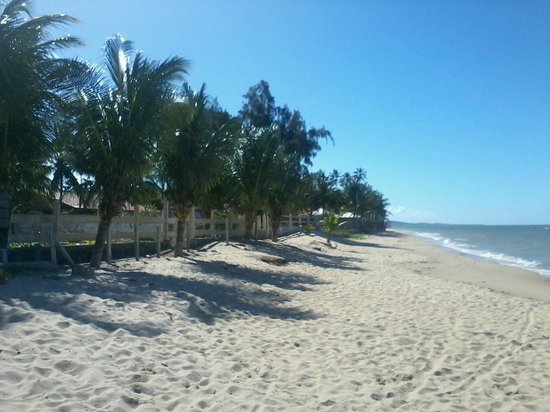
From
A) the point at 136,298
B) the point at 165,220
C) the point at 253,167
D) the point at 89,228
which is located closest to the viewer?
the point at 136,298

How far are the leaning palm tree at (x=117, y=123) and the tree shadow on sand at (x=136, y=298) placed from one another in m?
2.01

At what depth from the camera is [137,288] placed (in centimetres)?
958

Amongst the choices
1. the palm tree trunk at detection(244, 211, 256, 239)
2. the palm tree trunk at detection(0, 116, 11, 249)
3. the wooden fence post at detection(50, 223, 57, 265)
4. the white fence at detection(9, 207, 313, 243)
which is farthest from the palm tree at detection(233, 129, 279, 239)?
the palm tree trunk at detection(0, 116, 11, 249)

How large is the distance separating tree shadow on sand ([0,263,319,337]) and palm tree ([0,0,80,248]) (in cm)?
266

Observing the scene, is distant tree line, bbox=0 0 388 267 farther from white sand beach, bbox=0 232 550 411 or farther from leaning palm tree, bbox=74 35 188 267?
white sand beach, bbox=0 232 550 411

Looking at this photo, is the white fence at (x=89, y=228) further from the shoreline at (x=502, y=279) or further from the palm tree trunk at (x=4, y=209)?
the shoreline at (x=502, y=279)

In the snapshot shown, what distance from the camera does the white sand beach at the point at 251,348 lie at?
15.9 feet

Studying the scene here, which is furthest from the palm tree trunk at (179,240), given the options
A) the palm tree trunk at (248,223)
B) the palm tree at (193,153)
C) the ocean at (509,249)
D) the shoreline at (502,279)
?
the ocean at (509,249)

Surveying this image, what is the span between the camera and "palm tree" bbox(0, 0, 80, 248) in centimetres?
1062

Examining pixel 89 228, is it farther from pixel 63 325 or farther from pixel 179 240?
pixel 63 325

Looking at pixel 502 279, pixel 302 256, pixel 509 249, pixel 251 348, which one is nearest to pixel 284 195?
pixel 302 256

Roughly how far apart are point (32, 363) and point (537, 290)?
16.2m

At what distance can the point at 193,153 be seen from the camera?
52.1 ft

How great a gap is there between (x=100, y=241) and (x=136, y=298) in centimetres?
377
